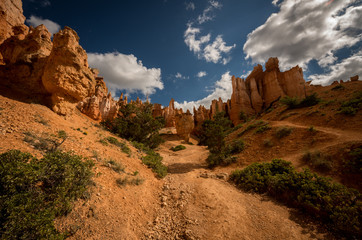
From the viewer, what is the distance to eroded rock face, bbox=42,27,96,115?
9000 mm

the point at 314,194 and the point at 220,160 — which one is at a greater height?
the point at 220,160

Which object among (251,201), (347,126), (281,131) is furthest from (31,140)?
(347,126)

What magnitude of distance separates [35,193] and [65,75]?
9.24 metres

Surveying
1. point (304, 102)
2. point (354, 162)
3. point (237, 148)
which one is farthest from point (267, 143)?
point (304, 102)

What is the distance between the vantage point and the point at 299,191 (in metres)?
5.60

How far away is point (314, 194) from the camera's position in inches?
204

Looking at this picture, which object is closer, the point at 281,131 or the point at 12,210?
the point at 12,210

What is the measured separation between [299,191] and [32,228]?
27.9 ft

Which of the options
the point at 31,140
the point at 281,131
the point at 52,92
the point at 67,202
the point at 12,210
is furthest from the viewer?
the point at 281,131

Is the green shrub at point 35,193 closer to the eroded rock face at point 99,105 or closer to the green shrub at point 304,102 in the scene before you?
the green shrub at point 304,102

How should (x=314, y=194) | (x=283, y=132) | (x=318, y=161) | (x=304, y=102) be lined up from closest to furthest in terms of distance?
(x=314, y=194), (x=318, y=161), (x=283, y=132), (x=304, y=102)

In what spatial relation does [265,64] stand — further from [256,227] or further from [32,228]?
[32,228]

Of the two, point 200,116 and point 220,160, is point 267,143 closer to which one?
point 220,160

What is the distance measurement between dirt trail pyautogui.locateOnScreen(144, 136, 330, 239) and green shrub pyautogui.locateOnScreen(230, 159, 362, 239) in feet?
1.90
